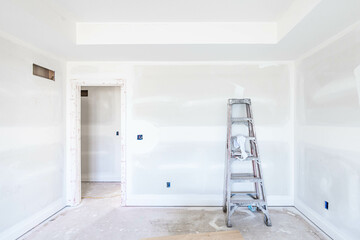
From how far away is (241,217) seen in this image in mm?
2688

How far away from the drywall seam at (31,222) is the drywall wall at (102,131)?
49.0 inches

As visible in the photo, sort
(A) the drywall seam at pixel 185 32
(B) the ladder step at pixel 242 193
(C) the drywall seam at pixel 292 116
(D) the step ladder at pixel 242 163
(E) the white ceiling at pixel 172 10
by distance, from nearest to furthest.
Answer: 1. (E) the white ceiling at pixel 172 10
2. (A) the drywall seam at pixel 185 32
3. (D) the step ladder at pixel 242 163
4. (B) the ladder step at pixel 242 193
5. (C) the drywall seam at pixel 292 116

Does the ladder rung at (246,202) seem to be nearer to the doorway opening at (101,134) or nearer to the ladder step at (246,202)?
the ladder step at (246,202)

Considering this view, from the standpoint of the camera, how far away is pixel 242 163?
9.80 ft

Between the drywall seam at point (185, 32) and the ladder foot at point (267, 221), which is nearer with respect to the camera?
the drywall seam at point (185, 32)

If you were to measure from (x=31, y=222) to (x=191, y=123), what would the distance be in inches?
92.2

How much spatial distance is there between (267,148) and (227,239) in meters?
1.82

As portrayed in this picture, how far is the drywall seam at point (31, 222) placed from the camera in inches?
82.9

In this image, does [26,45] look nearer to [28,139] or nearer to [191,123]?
[28,139]

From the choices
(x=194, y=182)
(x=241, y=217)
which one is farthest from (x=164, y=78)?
(x=241, y=217)

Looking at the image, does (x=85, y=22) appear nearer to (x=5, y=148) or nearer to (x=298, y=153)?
(x=5, y=148)

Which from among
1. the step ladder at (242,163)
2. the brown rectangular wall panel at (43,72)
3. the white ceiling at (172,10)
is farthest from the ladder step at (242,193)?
the brown rectangular wall panel at (43,72)

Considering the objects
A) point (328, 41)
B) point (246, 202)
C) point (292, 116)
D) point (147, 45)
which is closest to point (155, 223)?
point (246, 202)

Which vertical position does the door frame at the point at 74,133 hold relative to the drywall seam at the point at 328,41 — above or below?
below
